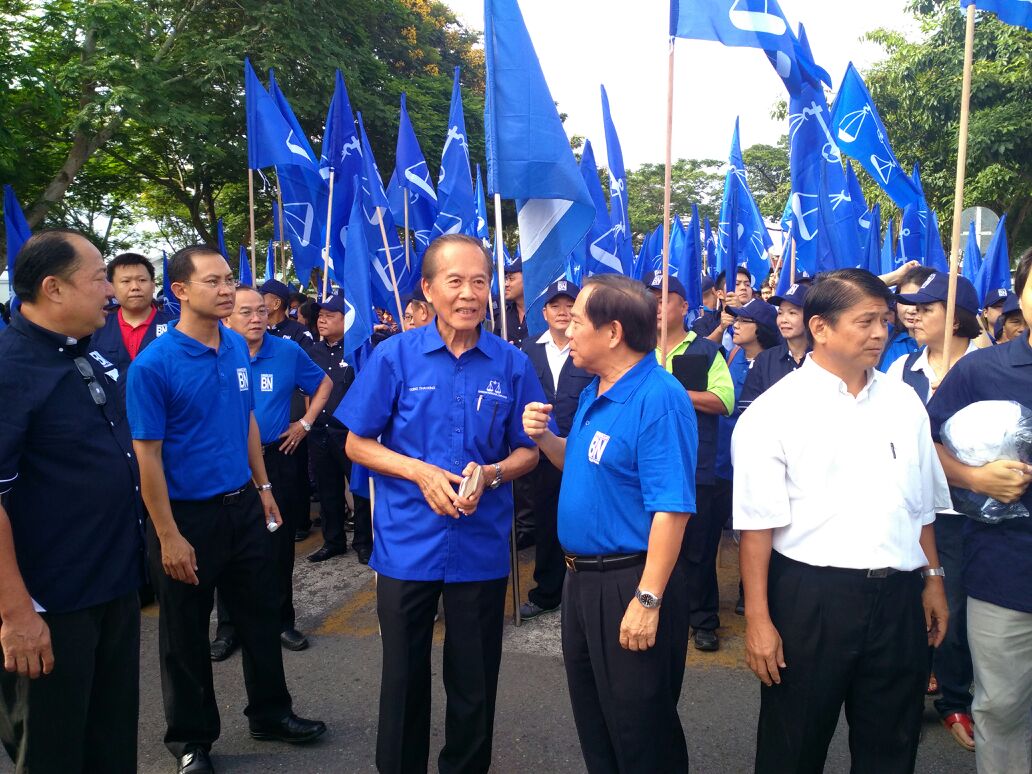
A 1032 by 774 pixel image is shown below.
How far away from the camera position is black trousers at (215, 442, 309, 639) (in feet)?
14.5

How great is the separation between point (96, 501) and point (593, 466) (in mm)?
1580

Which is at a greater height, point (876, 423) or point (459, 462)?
point (876, 423)

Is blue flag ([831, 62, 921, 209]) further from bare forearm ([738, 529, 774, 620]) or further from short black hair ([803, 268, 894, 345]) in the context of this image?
bare forearm ([738, 529, 774, 620])

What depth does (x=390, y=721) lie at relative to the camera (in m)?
2.77

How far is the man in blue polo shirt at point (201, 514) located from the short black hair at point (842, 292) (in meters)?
2.36

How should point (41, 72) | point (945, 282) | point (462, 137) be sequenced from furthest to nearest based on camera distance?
point (41, 72) → point (462, 137) → point (945, 282)

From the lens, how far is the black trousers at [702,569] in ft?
14.7

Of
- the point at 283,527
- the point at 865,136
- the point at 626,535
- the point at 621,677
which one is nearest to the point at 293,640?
the point at 283,527

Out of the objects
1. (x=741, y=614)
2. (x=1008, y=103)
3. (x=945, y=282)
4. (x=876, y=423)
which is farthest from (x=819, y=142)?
(x=1008, y=103)

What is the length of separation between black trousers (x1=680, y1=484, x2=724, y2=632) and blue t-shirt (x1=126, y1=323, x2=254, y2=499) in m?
2.52

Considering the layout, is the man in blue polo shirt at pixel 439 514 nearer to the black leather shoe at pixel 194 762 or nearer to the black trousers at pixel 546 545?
the black leather shoe at pixel 194 762

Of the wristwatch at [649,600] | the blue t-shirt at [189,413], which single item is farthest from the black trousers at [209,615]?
the wristwatch at [649,600]

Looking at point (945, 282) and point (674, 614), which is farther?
point (945, 282)

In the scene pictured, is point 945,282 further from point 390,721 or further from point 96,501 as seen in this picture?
point 96,501
